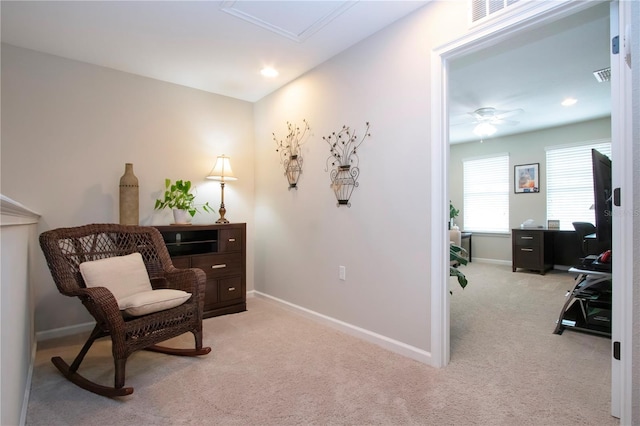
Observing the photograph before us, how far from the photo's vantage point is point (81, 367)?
2.06 metres

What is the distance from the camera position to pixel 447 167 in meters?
2.03

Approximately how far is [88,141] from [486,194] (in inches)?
248

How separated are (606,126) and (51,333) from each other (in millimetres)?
7351

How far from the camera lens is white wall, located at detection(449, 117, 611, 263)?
16.3ft

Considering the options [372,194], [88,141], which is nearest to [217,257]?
[88,141]

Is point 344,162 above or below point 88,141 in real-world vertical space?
below

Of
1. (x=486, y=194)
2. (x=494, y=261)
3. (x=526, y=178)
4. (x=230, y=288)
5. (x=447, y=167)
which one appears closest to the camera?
(x=447, y=167)

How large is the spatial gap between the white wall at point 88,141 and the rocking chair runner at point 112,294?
707 mm

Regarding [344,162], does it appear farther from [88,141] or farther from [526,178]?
[526,178]

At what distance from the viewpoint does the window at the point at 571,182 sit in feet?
16.1

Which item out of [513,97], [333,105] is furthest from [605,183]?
[513,97]

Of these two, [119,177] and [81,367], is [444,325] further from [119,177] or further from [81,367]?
[119,177]

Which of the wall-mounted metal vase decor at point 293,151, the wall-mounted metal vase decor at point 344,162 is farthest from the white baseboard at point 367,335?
the wall-mounted metal vase decor at point 293,151

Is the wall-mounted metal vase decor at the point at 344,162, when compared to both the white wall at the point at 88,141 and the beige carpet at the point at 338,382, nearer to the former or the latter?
the beige carpet at the point at 338,382
